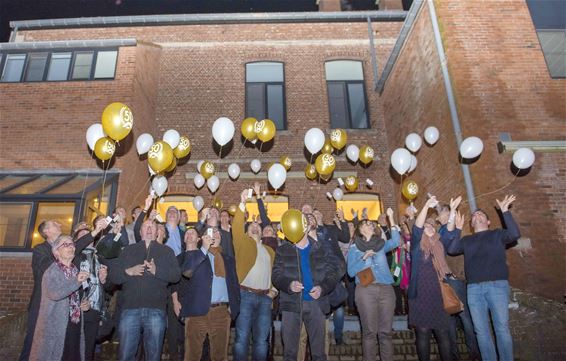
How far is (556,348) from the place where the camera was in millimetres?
4781

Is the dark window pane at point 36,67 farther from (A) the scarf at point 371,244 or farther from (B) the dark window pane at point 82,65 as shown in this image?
(A) the scarf at point 371,244

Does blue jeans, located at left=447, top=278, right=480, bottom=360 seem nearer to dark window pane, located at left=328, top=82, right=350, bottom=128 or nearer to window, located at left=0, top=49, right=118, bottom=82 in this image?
dark window pane, located at left=328, top=82, right=350, bottom=128

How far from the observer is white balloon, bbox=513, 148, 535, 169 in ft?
20.4

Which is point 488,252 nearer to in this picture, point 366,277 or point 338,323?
point 366,277

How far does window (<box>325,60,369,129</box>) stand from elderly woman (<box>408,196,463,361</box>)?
7072 millimetres

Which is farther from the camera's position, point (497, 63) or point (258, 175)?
point (258, 175)

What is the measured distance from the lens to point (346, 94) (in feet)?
38.6

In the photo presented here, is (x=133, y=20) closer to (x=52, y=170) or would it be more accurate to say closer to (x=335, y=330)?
(x=52, y=170)

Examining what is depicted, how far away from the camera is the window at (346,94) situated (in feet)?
37.7

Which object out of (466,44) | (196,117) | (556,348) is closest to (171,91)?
(196,117)

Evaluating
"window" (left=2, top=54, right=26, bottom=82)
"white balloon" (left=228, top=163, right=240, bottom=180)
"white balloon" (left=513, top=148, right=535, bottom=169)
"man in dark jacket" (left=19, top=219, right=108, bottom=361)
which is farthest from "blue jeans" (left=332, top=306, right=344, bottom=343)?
"window" (left=2, top=54, right=26, bottom=82)

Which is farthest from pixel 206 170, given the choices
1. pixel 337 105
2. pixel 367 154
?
pixel 337 105

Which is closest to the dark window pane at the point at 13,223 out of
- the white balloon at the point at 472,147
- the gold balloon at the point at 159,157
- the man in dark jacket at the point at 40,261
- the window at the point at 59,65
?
the gold balloon at the point at 159,157

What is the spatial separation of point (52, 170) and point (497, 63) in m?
9.99
